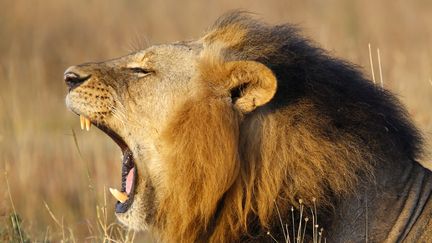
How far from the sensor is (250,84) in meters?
4.78

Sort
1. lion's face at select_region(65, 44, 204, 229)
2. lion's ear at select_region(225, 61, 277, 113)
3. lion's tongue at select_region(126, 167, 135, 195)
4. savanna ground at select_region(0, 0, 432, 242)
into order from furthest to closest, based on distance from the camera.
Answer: savanna ground at select_region(0, 0, 432, 242) → lion's tongue at select_region(126, 167, 135, 195) → lion's face at select_region(65, 44, 204, 229) → lion's ear at select_region(225, 61, 277, 113)

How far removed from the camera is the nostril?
5113 mm

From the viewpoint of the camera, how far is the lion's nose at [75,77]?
16.8ft

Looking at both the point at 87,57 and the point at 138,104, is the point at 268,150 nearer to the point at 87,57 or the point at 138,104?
the point at 138,104

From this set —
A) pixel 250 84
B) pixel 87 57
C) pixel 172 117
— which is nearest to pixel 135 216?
pixel 172 117

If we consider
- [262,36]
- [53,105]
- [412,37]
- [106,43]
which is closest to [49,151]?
[53,105]

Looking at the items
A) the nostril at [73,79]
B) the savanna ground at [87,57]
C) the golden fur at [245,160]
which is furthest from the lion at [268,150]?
the savanna ground at [87,57]

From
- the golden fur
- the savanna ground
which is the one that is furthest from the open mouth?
the savanna ground

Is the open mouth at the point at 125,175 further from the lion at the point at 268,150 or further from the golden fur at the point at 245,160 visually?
the golden fur at the point at 245,160

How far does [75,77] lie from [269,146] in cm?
98

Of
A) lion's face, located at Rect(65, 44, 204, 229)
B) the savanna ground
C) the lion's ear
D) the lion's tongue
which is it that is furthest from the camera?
the savanna ground

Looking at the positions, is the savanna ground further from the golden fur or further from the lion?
the golden fur

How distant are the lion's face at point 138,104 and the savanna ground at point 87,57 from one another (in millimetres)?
1375

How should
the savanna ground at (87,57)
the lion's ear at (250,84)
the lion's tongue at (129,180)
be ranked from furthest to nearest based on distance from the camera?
the savanna ground at (87,57) < the lion's tongue at (129,180) < the lion's ear at (250,84)
